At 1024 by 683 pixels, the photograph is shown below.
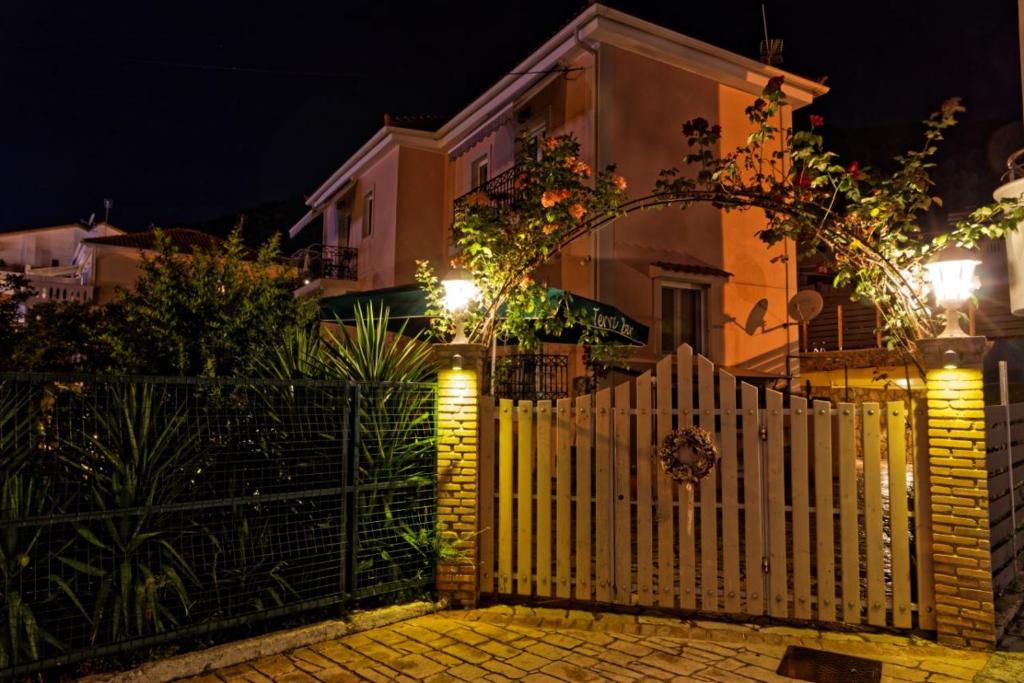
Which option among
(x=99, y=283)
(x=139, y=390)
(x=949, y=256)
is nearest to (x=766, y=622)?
(x=949, y=256)

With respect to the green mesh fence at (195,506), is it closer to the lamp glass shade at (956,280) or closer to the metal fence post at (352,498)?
the metal fence post at (352,498)

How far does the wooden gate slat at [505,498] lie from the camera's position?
5.38 meters

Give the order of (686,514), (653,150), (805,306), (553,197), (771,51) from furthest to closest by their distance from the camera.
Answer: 1. (771,51)
2. (805,306)
3. (653,150)
4. (553,197)
5. (686,514)

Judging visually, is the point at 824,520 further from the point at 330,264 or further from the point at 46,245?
the point at 46,245

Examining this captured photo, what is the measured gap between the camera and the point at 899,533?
4.63m

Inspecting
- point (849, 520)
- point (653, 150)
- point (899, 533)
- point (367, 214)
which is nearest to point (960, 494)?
point (899, 533)

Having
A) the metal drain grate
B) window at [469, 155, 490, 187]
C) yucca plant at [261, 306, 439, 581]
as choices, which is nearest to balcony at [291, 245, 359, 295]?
window at [469, 155, 490, 187]

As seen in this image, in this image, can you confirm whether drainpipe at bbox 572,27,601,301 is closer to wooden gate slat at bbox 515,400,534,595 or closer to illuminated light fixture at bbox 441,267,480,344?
illuminated light fixture at bbox 441,267,480,344

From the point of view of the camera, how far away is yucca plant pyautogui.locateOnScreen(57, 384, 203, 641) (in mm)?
4047

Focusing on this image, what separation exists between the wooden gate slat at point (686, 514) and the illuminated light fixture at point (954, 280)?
5.54ft

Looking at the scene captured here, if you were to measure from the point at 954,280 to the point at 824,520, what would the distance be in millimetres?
1831

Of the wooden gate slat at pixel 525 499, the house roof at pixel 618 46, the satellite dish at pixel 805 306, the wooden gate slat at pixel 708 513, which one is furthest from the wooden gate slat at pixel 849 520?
the house roof at pixel 618 46

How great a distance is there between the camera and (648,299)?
11414 millimetres

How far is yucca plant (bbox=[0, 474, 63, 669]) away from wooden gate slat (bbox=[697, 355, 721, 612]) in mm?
4087
